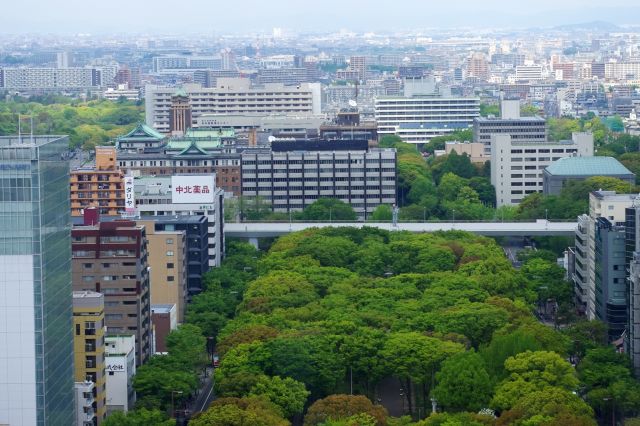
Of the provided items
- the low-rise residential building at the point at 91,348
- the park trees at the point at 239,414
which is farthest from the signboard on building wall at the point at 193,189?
the park trees at the point at 239,414

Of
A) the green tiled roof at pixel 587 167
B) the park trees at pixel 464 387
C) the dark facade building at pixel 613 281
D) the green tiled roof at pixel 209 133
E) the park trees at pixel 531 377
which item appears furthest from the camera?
the green tiled roof at pixel 209 133

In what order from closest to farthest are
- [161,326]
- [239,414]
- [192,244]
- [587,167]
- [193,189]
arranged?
[239,414]
[161,326]
[192,244]
[193,189]
[587,167]

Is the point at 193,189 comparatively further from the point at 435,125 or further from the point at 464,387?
the point at 435,125

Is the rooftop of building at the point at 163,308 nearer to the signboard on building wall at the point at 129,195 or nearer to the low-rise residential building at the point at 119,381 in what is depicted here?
the low-rise residential building at the point at 119,381

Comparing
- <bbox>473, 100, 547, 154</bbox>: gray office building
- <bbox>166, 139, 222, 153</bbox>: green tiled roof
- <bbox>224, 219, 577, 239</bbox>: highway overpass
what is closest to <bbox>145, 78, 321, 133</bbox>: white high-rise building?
<bbox>473, 100, 547, 154</bbox>: gray office building

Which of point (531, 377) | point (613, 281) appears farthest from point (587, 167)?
point (531, 377)

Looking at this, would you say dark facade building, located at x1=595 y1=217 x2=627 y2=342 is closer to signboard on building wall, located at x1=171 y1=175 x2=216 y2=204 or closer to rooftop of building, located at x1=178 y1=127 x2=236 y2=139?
signboard on building wall, located at x1=171 y1=175 x2=216 y2=204
